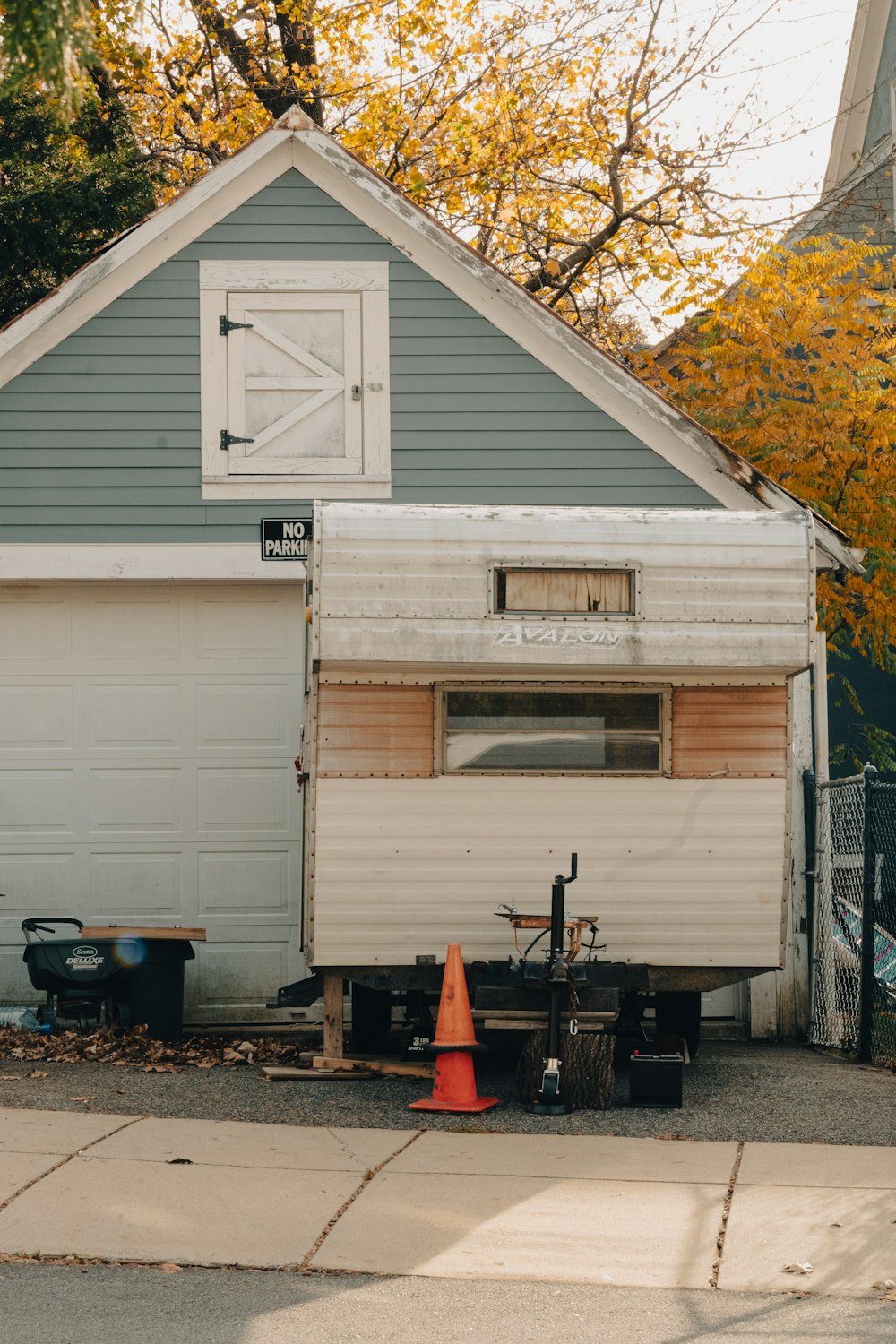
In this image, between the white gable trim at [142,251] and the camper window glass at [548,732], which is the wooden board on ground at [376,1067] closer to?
the camper window glass at [548,732]

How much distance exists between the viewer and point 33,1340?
4809 millimetres

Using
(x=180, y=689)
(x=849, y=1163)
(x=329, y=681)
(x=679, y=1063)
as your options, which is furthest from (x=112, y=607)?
(x=849, y=1163)

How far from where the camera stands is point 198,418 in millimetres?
10500

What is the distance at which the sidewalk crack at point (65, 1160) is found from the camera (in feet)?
20.6

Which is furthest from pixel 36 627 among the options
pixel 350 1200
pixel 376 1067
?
pixel 350 1200

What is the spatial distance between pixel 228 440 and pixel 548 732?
3.26 meters

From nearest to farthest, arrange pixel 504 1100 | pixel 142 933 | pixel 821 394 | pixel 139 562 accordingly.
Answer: pixel 504 1100, pixel 142 933, pixel 139 562, pixel 821 394

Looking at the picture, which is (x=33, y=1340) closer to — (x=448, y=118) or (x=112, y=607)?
(x=112, y=607)

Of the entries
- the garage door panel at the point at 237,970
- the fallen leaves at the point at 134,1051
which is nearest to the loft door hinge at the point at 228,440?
the garage door panel at the point at 237,970

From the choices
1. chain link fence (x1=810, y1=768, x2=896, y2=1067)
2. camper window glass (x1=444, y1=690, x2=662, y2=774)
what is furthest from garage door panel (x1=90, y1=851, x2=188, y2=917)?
chain link fence (x1=810, y1=768, x2=896, y2=1067)

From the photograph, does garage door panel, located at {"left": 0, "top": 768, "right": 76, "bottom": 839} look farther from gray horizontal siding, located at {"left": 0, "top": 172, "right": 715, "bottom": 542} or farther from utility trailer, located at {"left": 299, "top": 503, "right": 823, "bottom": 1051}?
utility trailer, located at {"left": 299, "top": 503, "right": 823, "bottom": 1051}

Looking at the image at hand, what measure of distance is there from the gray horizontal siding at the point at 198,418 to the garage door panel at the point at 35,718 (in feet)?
3.38

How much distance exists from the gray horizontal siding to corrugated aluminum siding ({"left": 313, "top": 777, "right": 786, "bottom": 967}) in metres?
2.65

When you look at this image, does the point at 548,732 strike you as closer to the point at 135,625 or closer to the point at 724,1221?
the point at 724,1221
